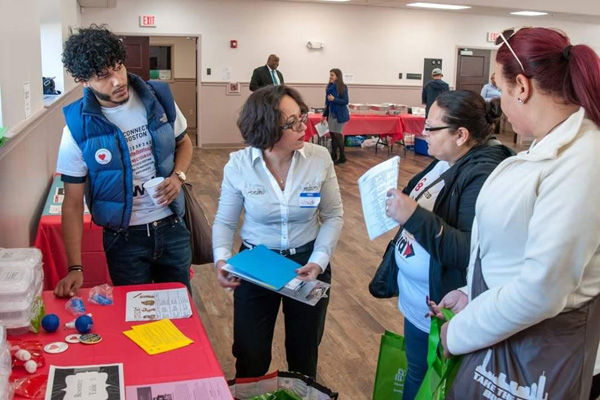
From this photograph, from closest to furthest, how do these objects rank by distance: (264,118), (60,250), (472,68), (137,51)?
(264,118)
(60,250)
(137,51)
(472,68)

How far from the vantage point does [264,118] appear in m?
2.01

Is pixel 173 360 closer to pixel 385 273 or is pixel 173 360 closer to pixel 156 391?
pixel 156 391

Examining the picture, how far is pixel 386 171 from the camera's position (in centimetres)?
176

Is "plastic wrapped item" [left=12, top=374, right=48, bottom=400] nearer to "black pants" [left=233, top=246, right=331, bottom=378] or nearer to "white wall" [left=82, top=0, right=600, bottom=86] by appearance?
"black pants" [left=233, top=246, right=331, bottom=378]

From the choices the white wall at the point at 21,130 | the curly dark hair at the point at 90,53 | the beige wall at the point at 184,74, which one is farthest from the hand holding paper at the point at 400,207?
the beige wall at the point at 184,74

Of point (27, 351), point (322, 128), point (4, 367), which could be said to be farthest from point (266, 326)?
point (322, 128)

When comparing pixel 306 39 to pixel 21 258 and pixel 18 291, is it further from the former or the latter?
pixel 18 291

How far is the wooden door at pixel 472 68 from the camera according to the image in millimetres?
13148

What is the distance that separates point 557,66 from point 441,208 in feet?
2.18

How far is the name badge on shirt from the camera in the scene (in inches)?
82.0

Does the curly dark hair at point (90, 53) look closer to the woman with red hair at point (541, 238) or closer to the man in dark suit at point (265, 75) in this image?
the woman with red hair at point (541, 238)

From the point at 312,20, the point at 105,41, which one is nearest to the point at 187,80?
the point at 312,20

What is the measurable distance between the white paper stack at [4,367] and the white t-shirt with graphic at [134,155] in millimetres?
856

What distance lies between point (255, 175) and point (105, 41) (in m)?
0.69
